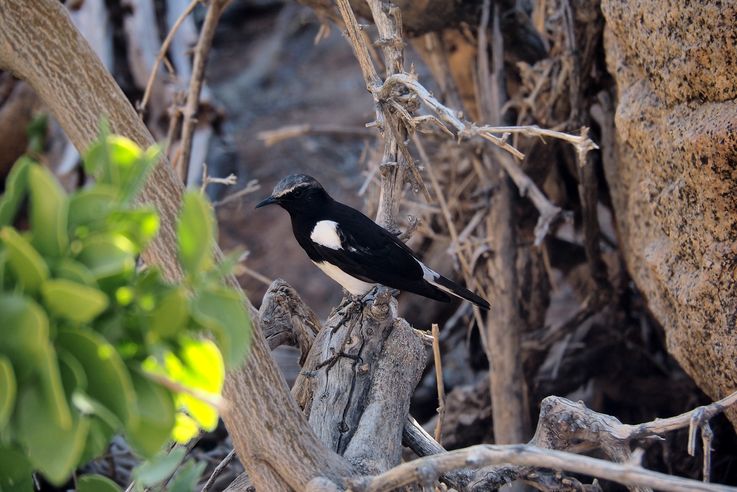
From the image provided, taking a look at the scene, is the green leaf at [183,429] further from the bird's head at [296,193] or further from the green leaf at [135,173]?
the bird's head at [296,193]

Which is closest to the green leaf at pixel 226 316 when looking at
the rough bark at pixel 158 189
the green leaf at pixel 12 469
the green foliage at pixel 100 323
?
the green foliage at pixel 100 323

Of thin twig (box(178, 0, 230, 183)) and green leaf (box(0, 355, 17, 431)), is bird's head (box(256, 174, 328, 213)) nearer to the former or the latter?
thin twig (box(178, 0, 230, 183))

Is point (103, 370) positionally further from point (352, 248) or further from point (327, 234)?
point (327, 234)

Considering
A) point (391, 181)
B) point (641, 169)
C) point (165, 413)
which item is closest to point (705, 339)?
point (641, 169)

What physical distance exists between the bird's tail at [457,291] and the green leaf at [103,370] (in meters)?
2.70

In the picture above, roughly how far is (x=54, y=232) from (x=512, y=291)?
3.65 m

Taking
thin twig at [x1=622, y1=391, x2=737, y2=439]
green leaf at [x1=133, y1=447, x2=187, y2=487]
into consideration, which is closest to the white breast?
thin twig at [x1=622, y1=391, x2=737, y2=439]

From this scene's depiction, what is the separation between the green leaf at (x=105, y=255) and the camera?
5.27 ft

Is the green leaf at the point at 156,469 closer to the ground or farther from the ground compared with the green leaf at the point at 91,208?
closer to the ground

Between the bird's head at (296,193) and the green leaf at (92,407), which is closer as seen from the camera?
the green leaf at (92,407)

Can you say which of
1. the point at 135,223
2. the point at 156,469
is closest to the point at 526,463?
the point at 156,469

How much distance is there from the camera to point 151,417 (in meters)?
1.66

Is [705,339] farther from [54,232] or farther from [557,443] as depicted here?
[54,232]

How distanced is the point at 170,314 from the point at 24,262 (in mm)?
270
